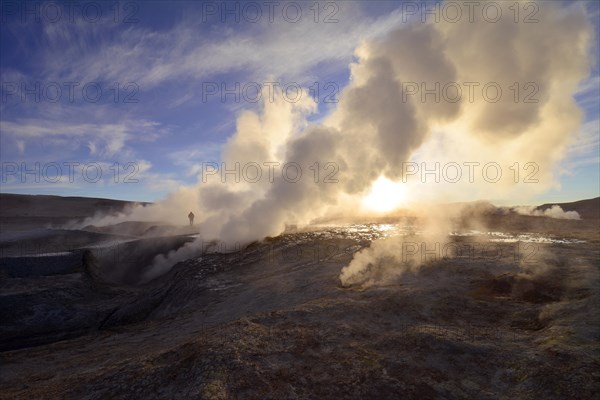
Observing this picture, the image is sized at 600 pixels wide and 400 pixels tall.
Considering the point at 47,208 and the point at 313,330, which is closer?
the point at 313,330

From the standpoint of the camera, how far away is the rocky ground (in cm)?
519

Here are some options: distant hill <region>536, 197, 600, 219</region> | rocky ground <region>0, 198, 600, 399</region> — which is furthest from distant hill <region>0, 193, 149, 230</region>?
distant hill <region>536, 197, 600, 219</region>

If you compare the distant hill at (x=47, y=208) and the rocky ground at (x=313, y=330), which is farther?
the distant hill at (x=47, y=208)

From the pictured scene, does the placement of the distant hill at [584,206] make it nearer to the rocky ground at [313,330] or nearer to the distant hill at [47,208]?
the rocky ground at [313,330]

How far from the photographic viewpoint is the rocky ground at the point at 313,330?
519 centimetres

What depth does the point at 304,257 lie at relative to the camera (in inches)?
536

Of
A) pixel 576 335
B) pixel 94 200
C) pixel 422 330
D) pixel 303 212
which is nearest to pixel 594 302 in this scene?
pixel 576 335

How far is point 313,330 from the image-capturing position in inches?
267

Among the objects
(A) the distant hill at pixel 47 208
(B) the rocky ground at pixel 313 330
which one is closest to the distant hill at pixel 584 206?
(B) the rocky ground at pixel 313 330

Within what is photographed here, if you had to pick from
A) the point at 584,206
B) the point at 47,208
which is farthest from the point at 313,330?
the point at 47,208

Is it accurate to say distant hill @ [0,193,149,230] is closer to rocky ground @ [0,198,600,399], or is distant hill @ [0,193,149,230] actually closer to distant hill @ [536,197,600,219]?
rocky ground @ [0,198,600,399]

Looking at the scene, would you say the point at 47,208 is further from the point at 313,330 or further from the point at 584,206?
the point at 584,206

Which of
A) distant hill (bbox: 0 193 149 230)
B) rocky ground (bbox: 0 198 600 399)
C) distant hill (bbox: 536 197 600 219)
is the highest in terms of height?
distant hill (bbox: 0 193 149 230)

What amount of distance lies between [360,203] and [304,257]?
21573 millimetres
